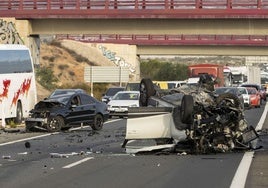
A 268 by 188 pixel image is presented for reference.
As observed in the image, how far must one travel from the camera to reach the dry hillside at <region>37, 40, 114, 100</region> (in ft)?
289

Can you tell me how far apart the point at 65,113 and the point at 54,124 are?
1.98ft

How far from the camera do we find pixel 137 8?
50.5 m

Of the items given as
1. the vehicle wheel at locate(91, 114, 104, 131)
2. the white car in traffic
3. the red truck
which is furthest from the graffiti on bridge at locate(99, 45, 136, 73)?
the vehicle wheel at locate(91, 114, 104, 131)

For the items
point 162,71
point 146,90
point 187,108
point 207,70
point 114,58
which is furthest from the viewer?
point 162,71

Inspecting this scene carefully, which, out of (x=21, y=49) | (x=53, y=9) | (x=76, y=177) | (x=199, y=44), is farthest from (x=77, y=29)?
(x=76, y=177)

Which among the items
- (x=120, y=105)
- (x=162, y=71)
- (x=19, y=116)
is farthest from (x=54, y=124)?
A: (x=162, y=71)

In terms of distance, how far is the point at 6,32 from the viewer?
2062 inches

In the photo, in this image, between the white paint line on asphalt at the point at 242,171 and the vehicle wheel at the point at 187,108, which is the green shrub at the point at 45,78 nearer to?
the vehicle wheel at the point at 187,108

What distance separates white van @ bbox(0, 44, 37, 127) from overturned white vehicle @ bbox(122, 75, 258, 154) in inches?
563

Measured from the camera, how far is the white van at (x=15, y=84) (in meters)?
31.1

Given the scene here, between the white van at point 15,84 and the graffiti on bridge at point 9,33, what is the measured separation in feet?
58.0

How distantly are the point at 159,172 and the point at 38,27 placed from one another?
39.9m

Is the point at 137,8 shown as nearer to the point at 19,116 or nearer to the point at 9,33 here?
the point at 9,33

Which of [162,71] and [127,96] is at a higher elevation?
[127,96]
